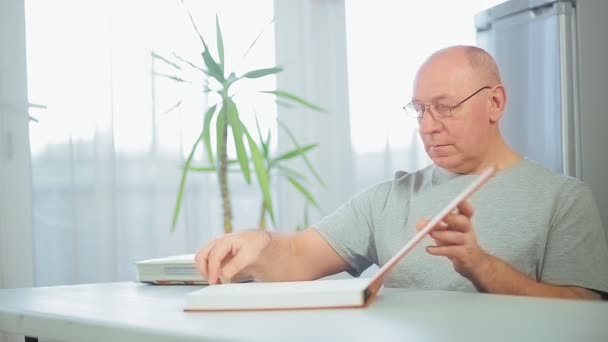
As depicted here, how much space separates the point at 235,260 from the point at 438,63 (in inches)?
25.5

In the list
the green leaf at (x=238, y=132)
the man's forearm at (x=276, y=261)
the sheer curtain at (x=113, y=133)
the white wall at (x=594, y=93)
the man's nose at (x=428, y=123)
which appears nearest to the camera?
the man's forearm at (x=276, y=261)

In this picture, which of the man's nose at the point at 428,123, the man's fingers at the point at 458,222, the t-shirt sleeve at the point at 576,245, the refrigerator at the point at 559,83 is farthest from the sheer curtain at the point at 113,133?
the man's fingers at the point at 458,222

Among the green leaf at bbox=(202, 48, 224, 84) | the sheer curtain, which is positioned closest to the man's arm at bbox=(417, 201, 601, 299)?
the green leaf at bbox=(202, 48, 224, 84)

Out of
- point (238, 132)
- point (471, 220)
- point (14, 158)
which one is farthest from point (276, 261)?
point (14, 158)

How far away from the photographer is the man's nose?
1.59 meters

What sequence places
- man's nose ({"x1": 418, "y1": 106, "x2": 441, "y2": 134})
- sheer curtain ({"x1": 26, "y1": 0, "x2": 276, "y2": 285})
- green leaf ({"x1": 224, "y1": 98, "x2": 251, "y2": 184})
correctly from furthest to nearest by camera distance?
1. sheer curtain ({"x1": 26, "y1": 0, "x2": 276, "y2": 285})
2. green leaf ({"x1": 224, "y1": 98, "x2": 251, "y2": 184})
3. man's nose ({"x1": 418, "y1": 106, "x2": 441, "y2": 134})

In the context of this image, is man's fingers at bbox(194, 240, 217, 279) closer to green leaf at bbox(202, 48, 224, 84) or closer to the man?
→ the man

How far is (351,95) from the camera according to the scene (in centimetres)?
333

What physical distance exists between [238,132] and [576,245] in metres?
1.17

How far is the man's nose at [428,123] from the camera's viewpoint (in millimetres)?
1587

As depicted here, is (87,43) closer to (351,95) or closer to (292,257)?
(351,95)

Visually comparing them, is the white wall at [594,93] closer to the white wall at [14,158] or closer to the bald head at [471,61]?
the bald head at [471,61]

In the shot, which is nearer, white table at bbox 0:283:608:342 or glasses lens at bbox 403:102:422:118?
white table at bbox 0:283:608:342

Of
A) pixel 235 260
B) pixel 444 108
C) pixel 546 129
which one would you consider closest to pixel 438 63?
pixel 444 108
